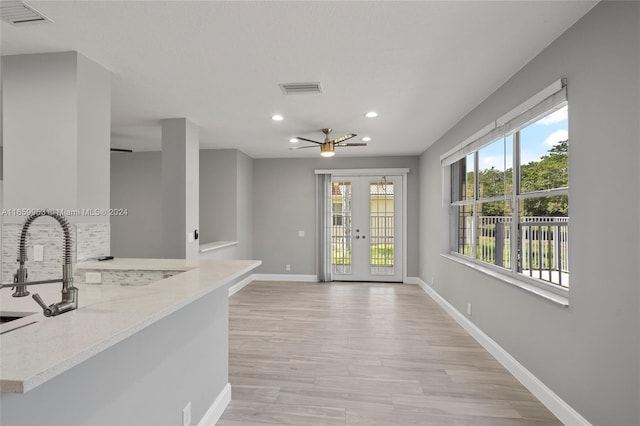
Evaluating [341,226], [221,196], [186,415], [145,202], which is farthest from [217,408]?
[145,202]

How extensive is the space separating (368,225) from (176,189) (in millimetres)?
3822

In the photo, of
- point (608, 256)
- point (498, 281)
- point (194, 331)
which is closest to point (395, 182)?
point (498, 281)

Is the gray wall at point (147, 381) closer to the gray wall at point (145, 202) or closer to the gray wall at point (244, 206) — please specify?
the gray wall at point (244, 206)

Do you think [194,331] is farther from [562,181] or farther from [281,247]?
[281,247]

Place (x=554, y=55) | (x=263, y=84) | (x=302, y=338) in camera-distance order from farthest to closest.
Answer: (x=302, y=338) → (x=263, y=84) → (x=554, y=55)

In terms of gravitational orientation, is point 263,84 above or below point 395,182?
above

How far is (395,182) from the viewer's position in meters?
6.57

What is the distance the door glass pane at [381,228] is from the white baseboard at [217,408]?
467cm

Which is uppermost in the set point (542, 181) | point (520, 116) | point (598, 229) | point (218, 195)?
point (520, 116)

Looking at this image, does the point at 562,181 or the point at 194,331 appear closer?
the point at 194,331

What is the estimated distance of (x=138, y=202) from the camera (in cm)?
643

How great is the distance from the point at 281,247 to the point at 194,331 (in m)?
4.97

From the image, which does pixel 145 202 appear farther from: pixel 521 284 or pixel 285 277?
pixel 521 284

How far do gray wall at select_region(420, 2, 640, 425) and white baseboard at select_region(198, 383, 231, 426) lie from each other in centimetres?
226
